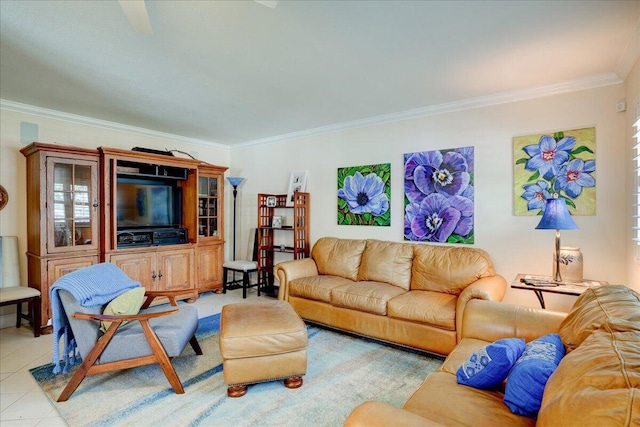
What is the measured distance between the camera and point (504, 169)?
329 centimetres

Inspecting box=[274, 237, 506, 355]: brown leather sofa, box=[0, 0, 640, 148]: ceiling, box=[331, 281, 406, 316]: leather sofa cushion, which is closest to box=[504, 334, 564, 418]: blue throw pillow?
box=[274, 237, 506, 355]: brown leather sofa

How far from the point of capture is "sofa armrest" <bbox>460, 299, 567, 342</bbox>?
1929 mm

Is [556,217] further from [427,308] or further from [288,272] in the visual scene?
[288,272]

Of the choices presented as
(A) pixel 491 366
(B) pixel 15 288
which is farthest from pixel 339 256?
(B) pixel 15 288

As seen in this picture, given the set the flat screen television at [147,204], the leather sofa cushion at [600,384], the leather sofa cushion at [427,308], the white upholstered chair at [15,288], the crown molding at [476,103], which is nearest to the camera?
the leather sofa cushion at [600,384]

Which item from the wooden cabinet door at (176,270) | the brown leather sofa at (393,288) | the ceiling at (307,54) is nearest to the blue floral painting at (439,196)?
the brown leather sofa at (393,288)

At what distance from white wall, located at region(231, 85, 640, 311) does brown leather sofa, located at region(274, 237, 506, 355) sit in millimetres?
336

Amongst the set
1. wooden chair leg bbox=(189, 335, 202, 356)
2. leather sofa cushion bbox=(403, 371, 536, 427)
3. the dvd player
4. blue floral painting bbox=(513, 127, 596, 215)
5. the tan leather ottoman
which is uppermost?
blue floral painting bbox=(513, 127, 596, 215)

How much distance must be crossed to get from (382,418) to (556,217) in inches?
93.2

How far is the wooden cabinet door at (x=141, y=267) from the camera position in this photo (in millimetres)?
3959

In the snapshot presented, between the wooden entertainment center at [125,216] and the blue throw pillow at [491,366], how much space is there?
2524mm

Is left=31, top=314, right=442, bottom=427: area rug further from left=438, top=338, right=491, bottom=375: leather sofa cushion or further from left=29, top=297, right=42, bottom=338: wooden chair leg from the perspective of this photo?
left=29, top=297, right=42, bottom=338: wooden chair leg

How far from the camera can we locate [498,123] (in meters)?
3.33

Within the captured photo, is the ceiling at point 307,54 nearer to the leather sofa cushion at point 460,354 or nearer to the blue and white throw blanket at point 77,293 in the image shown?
the blue and white throw blanket at point 77,293
